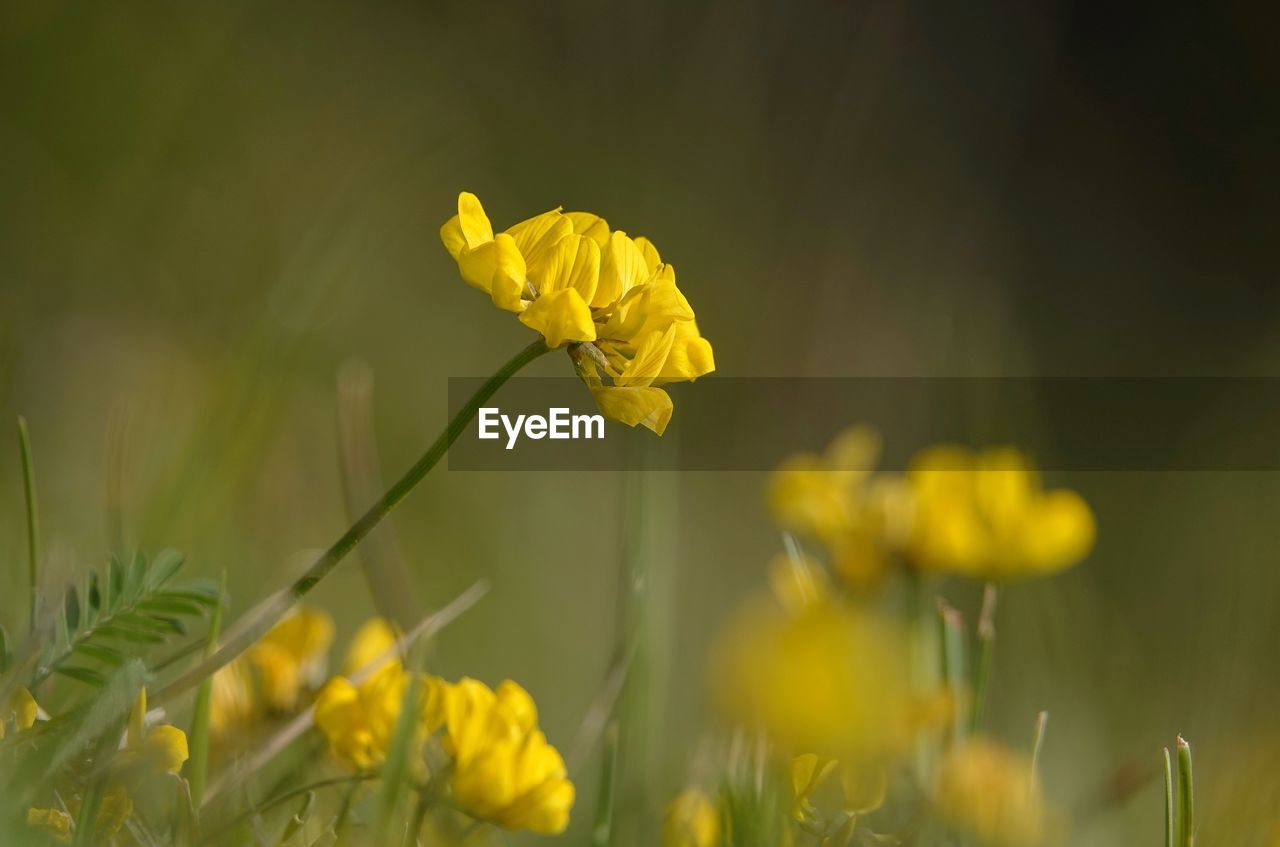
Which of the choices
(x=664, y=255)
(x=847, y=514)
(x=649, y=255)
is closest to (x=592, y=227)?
(x=649, y=255)

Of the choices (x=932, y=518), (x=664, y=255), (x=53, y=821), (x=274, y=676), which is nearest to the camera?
(x=53, y=821)

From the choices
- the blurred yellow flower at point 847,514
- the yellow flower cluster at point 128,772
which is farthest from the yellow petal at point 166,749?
the blurred yellow flower at point 847,514

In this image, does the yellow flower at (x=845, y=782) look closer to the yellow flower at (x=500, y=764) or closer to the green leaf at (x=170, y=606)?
the yellow flower at (x=500, y=764)

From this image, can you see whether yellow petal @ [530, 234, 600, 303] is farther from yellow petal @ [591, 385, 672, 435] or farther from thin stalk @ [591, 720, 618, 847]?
thin stalk @ [591, 720, 618, 847]

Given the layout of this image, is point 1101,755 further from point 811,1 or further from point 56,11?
point 811,1

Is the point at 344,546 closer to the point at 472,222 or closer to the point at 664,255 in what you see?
the point at 472,222

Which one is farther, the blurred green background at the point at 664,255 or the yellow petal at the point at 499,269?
the blurred green background at the point at 664,255

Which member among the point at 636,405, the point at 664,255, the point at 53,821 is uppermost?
the point at 664,255
